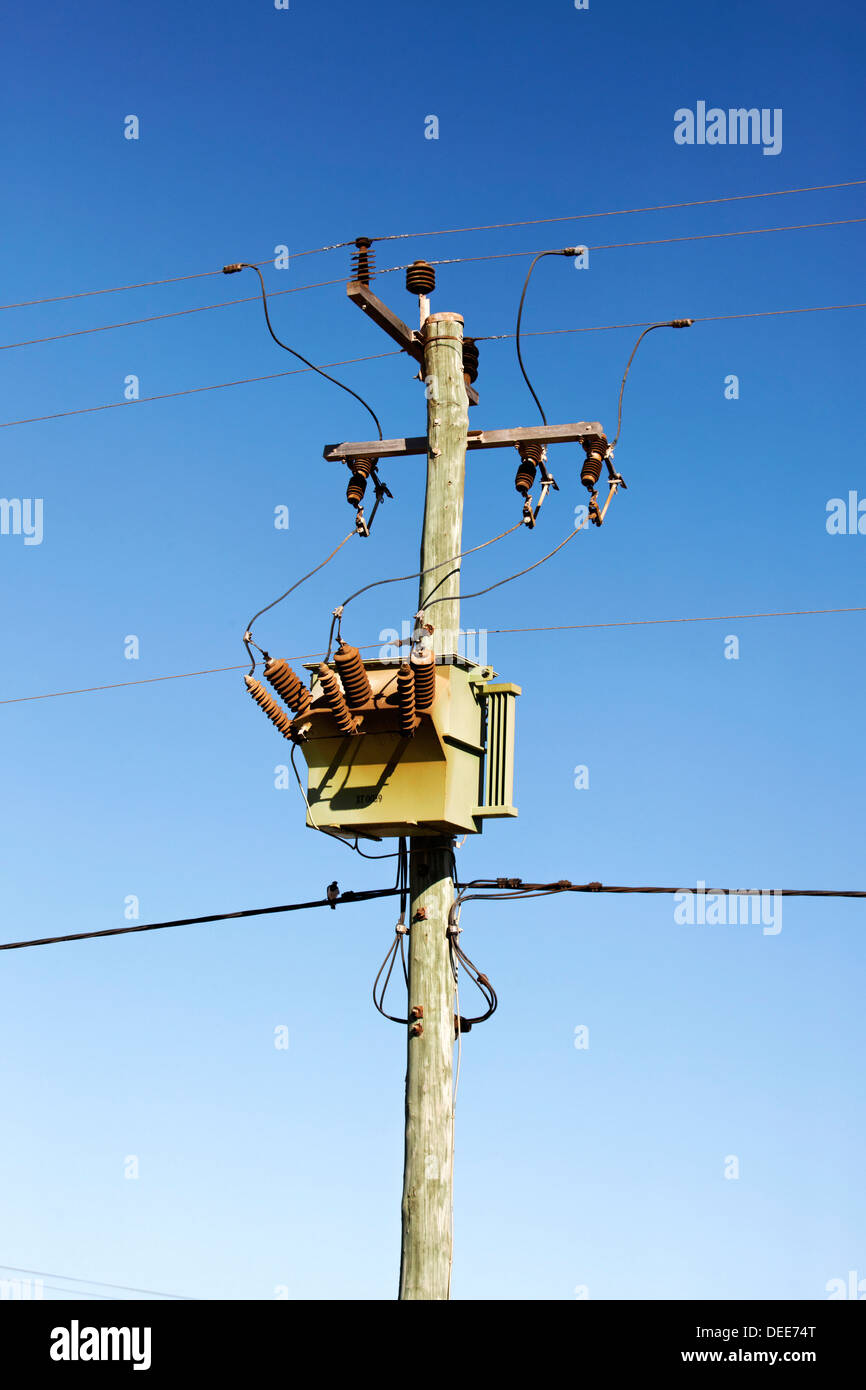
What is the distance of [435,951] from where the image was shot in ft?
32.3

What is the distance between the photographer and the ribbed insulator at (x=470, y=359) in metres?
11.3

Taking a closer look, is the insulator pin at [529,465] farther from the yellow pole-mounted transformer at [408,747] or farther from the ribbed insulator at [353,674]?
the ribbed insulator at [353,674]

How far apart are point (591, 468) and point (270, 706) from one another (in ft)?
8.36

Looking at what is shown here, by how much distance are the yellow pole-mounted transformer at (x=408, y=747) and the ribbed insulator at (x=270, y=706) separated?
90mm

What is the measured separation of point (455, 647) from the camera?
10.4 m

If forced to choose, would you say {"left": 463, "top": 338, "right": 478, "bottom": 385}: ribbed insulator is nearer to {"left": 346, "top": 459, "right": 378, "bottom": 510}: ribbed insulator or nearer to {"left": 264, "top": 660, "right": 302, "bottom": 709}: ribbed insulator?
{"left": 346, "top": 459, "right": 378, "bottom": 510}: ribbed insulator

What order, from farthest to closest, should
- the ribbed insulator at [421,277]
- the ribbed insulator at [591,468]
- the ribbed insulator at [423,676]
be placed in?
the ribbed insulator at [421,277] → the ribbed insulator at [591,468] → the ribbed insulator at [423,676]

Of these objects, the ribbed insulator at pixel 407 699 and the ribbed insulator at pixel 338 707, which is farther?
the ribbed insulator at pixel 338 707

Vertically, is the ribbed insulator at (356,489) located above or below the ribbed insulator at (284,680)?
above

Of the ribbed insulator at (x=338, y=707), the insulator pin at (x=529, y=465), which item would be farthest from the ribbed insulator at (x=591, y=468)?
the ribbed insulator at (x=338, y=707)

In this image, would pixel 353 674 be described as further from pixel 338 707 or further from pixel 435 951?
pixel 435 951
